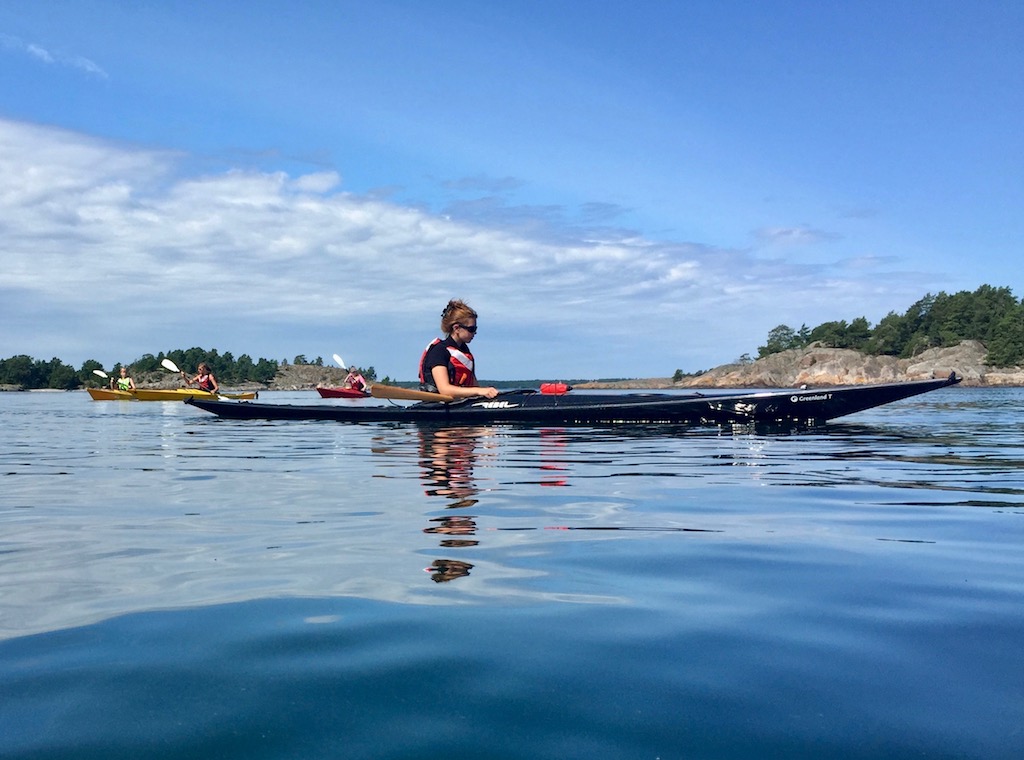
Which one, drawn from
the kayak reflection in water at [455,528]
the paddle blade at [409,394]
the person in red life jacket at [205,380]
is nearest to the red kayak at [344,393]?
the person in red life jacket at [205,380]

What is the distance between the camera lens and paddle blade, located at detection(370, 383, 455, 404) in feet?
43.5

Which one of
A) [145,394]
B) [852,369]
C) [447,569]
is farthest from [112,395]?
[852,369]

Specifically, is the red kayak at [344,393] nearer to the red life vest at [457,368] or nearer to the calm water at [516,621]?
the red life vest at [457,368]

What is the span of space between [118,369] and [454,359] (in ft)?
440

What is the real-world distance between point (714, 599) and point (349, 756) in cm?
173

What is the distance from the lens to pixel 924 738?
1.82m

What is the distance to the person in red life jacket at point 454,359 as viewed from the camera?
40.5 feet

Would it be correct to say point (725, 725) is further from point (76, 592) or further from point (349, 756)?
point (76, 592)

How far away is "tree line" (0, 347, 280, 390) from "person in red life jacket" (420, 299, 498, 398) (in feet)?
325

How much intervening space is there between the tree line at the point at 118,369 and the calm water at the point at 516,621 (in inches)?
4199

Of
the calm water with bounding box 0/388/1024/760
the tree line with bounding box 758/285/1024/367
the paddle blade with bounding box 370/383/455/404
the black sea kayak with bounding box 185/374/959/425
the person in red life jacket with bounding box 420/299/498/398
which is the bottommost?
the calm water with bounding box 0/388/1024/760

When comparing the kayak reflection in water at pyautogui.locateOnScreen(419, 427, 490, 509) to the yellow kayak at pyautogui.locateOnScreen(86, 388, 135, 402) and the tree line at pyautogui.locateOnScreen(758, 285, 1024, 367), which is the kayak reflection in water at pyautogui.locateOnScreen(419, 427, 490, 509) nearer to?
the yellow kayak at pyautogui.locateOnScreen(86, 388, 135, 402)

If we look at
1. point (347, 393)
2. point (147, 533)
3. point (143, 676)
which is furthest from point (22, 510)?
point (347, 393)

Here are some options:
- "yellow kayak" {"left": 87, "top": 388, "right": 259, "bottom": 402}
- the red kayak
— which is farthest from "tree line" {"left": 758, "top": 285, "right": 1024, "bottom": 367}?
"yellow kayak" {"left": 87, "top": 388, "right": 259, "bottom": 402}
